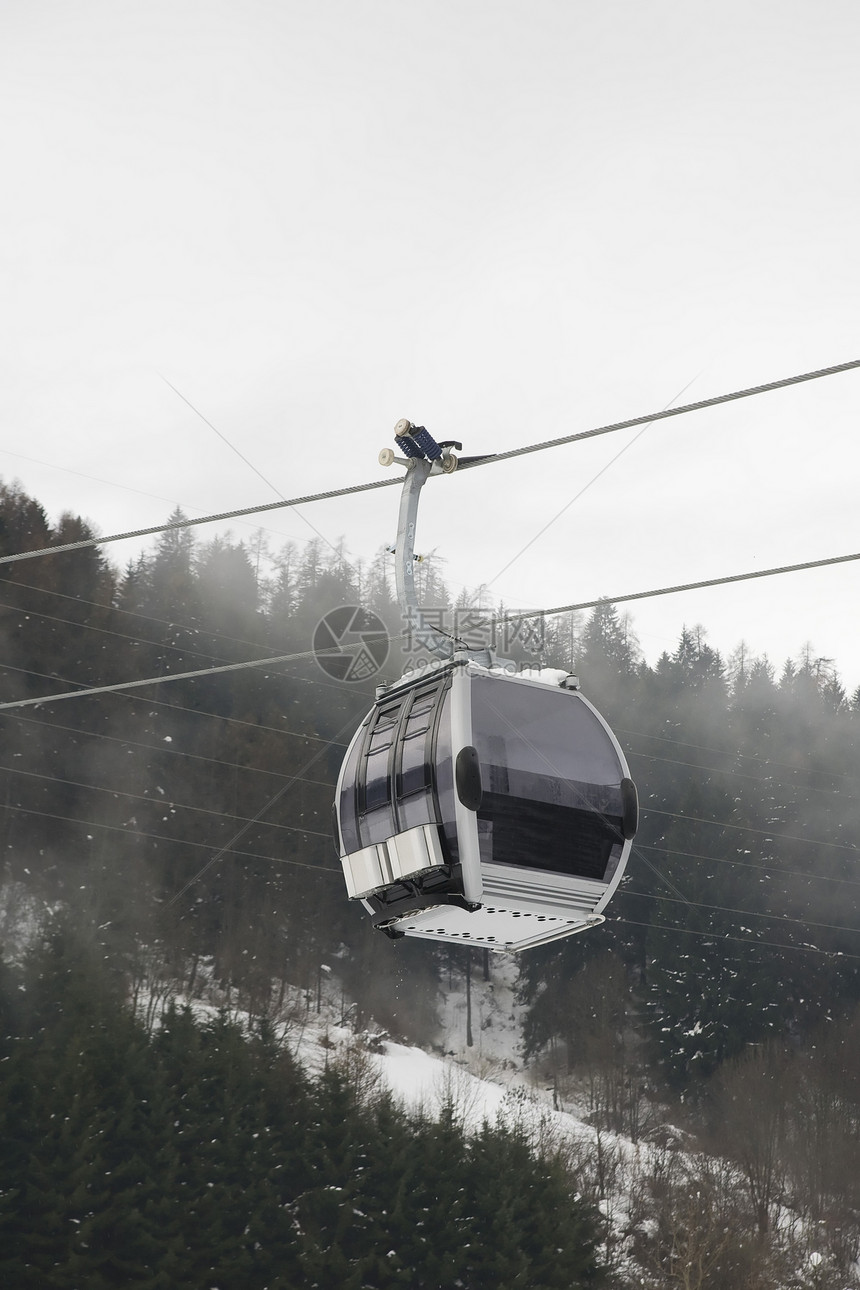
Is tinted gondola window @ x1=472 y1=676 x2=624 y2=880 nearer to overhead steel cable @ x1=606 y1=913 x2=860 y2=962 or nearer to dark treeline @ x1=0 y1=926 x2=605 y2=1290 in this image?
dark treeline @ x1=0 y1=926 x2=605 y2=1290

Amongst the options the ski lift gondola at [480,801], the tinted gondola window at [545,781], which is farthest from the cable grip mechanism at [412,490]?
the tinted gondola window at [545,781]

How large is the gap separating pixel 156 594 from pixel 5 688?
40.3ft

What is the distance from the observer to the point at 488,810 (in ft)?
33.0

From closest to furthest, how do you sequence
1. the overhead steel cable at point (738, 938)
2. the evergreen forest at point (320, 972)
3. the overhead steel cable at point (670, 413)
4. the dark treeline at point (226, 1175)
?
the overhead steel cable at point (670, 413)
the dark treeline at point (226, 1175)
the evergreen forest at point (320, 972)
the overhead steel cable at point (738, 938)

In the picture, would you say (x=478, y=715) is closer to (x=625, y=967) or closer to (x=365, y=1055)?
(x=365, y=1055)

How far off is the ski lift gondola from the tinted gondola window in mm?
10

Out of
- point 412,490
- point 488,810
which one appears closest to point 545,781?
point 488,810

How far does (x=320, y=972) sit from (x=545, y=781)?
5305cm

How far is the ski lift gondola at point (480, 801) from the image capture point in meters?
10.1

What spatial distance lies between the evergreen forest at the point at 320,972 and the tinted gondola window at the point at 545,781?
1034 inches

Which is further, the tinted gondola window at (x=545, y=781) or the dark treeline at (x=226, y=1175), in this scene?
the dark treeline at (x=226, y=1175)

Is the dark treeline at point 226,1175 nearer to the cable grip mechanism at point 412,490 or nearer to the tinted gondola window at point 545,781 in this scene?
the tinted gondola window at point 545,781

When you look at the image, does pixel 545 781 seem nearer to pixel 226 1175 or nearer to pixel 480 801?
pixel 480 801

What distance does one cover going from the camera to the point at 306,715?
6788 centimetres
